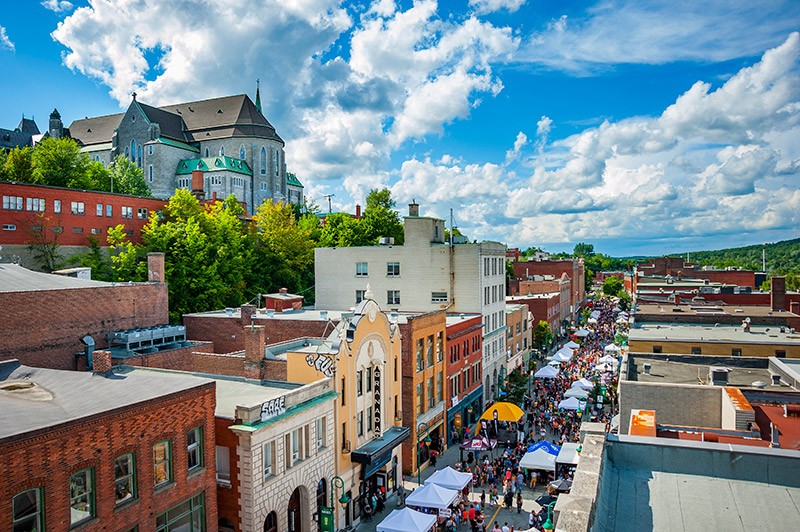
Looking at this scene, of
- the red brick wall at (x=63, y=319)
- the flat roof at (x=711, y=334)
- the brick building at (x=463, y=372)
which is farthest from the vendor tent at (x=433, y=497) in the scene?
the flat roof at (x=711, y=334)

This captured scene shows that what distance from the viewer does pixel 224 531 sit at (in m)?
21.3

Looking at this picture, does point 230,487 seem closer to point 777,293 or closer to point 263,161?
point 777,293

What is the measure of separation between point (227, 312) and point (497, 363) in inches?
963

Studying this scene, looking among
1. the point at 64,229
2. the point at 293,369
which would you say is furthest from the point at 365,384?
the point at 64,229

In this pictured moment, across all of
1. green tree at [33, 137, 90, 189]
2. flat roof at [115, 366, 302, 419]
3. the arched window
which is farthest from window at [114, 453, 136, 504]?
the arched window

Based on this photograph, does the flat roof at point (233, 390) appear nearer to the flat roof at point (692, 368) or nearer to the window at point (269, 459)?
the window at point (269, 459)

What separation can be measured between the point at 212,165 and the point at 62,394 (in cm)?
10593

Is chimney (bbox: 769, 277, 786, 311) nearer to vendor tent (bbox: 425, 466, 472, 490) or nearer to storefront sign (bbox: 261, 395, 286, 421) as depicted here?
vendor tent (bbox: 425, 466, 472, 490)

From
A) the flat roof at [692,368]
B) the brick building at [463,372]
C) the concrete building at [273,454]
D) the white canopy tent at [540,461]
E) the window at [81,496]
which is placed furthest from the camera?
the brick building at [463,372]

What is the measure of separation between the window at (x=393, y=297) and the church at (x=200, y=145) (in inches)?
2869

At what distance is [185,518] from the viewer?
63.2 feet

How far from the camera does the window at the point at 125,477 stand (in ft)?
55.5

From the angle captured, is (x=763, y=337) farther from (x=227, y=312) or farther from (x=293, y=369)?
(x=227, y=312)

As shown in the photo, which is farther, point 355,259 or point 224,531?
point 355,259
